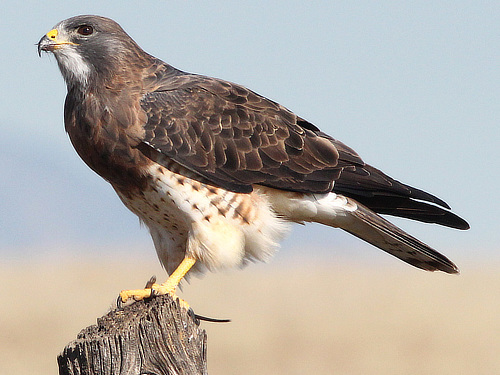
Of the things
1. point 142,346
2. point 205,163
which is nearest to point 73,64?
point 205,163

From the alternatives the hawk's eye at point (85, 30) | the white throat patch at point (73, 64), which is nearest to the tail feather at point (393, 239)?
the white throat patch at point (73, 64)

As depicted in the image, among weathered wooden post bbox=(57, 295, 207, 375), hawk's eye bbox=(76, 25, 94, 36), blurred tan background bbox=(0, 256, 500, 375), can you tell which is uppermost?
blurred tan background bbox=(0, 256, 500, 375)

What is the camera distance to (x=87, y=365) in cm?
492

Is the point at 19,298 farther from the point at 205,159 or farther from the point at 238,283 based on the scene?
the point at 205,159

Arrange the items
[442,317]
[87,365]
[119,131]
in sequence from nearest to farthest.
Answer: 1. [87,365]
2. [119,131]
3. [442,317]

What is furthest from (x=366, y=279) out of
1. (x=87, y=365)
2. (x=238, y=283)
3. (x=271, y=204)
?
(x=87, y=365)

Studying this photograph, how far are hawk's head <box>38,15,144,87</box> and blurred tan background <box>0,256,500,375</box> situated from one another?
2780 mm

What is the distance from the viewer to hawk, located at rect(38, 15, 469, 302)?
22.5 feet

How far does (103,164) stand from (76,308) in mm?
15179

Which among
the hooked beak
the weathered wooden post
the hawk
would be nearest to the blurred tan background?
the hawk

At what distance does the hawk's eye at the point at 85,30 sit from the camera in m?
7.18

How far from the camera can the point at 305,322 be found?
2067cm

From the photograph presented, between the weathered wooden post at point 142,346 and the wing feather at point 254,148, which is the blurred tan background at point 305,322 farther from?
the weathered wooden post at point 142,346

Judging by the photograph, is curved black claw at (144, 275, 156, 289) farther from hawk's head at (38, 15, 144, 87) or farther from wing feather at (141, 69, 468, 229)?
hawk's head at (38, 15, 144, 87)
